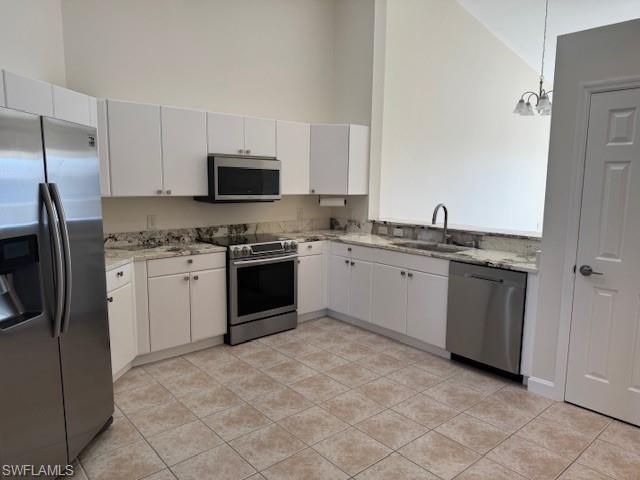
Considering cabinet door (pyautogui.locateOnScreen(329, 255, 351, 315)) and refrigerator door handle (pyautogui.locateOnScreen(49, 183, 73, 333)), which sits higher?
refrigerator door handle (pyautogui.locateOnScreen(49, 183, 73, 333))

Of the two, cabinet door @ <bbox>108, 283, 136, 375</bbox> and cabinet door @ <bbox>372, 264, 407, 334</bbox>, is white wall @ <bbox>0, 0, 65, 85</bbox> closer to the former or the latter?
cabinet door @ <bbox>108, 283, 136, 375</bbox>

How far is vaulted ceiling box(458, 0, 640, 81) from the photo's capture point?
16.8ft

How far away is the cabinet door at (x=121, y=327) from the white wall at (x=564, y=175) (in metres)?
2.90

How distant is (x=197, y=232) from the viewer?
427 cm

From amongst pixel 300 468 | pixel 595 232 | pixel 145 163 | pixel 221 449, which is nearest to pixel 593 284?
pixel 595 232

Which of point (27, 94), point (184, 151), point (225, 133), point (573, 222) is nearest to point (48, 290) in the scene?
point (27, 94)

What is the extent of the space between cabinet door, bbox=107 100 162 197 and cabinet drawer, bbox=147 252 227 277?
59cm

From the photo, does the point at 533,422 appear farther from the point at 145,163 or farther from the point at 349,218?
the point at 145,163

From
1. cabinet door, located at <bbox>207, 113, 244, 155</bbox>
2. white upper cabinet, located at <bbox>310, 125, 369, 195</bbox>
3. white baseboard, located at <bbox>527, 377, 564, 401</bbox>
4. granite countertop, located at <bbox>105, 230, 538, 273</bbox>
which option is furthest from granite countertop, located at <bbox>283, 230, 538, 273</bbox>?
cabinet door, located at <bbox>207, 113, 244, 155</bbox>

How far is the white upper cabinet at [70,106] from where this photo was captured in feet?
9.06

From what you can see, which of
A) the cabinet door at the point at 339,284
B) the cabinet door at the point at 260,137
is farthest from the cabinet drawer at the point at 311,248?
the cabinet door at the point at 260,137

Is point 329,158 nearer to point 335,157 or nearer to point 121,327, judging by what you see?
point 335,157

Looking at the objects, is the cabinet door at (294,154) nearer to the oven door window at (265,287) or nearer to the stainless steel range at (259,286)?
the stainless steel range at (259,286)

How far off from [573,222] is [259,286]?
8.39 feet
